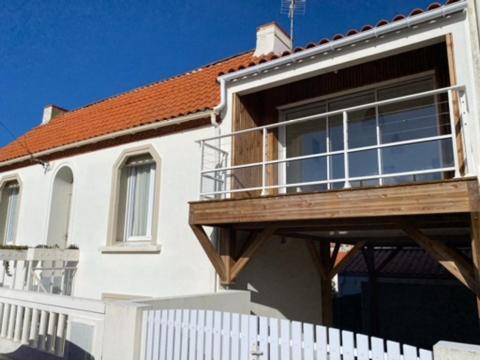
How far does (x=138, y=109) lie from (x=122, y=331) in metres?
7.55

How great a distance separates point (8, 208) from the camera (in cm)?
1450

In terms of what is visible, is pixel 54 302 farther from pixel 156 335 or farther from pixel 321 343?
pixel 321 343

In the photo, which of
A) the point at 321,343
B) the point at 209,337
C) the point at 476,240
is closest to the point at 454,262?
the point at 476,240

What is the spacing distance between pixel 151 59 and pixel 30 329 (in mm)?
12274

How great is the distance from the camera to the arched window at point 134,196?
10156 millimetres

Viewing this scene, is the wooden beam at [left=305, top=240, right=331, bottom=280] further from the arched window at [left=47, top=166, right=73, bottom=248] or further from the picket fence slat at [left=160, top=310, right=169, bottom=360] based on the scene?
the arched window at [left=47, top=166, right=73, bottom=248]

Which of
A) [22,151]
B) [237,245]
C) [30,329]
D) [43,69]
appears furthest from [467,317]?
[43,69]

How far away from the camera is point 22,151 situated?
1395 centimetres

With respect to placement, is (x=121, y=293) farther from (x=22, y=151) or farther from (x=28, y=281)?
(x=22, y=151)

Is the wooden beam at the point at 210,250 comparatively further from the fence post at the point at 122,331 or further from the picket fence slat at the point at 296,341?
the picket fence slat at the point at 296,341

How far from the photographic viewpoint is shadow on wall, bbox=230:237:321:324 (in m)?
8.64

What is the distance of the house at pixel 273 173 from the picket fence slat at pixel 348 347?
2.20m

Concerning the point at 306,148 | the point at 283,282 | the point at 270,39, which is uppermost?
the point at 270,39

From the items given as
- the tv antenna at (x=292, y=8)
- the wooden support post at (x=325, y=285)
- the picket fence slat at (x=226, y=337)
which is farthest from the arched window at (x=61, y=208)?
the picket fence slat at (x=226, y=337)
